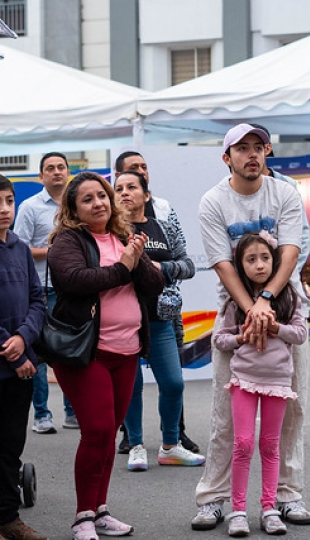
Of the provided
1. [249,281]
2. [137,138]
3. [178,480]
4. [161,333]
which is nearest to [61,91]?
[137,138]

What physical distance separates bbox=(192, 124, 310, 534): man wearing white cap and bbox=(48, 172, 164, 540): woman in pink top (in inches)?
14.5

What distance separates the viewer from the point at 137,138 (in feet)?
34.4

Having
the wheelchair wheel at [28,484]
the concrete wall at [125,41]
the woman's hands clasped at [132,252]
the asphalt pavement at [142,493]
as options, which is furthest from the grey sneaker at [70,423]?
the concrete wall at [125,41]

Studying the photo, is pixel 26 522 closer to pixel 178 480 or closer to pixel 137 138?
pixel 178 480

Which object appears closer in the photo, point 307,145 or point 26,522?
point 26,522

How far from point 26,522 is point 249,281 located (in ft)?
5.71

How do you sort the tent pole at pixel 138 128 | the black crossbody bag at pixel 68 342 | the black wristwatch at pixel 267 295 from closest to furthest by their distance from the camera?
the black crossbody bag at pixel 68 342 → the black wristwatch at pixel 267 295 → the tent pole at pixel 138 128

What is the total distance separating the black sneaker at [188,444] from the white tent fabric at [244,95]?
11.1ft

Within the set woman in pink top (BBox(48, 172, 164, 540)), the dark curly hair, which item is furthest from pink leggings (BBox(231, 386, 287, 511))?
woman in pink top (BBox(48, 172, 164, 540))

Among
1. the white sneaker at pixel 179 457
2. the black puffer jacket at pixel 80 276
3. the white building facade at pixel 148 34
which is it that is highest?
the white building facade at pixel 148 34

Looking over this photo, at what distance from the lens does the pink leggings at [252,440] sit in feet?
18.1

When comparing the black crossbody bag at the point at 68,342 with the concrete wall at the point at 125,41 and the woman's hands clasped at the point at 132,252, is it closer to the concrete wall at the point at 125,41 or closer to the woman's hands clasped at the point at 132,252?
the woman's hands clasped at the point at 132,252

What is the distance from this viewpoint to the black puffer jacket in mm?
5289

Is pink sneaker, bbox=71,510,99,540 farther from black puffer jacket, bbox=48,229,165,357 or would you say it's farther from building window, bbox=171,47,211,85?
building window, bbox=171,47,211,85
